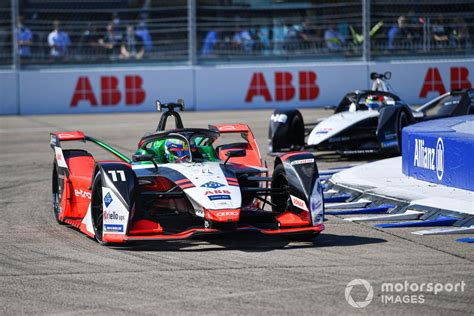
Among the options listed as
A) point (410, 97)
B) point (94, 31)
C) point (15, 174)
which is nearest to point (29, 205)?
point (15, 174)

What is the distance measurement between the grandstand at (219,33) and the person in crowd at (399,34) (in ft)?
0.08

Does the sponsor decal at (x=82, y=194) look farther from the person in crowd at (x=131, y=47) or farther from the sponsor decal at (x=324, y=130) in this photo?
the person in crowd at (x=131, y=47)

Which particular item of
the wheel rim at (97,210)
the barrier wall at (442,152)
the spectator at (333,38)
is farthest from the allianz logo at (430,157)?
the spectator at (333,38)

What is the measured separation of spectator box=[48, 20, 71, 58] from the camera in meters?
23.2

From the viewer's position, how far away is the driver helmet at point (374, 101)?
15.2 m

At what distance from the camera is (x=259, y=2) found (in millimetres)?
23422

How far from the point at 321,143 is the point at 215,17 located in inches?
394

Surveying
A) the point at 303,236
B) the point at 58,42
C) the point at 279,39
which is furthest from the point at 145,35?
the point at 303,236

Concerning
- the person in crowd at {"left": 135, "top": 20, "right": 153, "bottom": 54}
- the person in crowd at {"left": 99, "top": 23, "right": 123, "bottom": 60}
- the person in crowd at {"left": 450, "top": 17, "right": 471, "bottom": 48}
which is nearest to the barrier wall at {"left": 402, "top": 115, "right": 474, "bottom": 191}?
the person in crowd at {"left": 450, "top": 17, "right": 471, "bottom": 48}

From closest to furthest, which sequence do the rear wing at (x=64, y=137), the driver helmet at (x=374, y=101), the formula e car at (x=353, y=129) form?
the rear wing at (x=64, y=137) < the formula e car at (x=353, y=129) < the driver helmet at (x=374, y=101)

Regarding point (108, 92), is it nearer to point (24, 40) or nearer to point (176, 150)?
point (24, 40)

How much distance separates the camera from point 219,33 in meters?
23.6

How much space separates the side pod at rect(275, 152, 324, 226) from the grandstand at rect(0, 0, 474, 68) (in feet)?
48.8

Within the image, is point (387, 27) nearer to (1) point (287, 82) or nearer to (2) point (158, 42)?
(1) point (287, 82)
